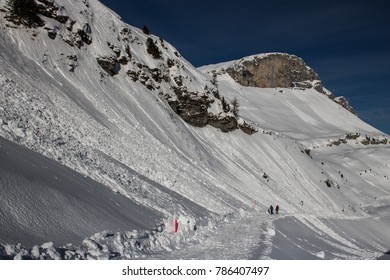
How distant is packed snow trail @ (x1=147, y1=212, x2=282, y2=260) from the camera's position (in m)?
12.0

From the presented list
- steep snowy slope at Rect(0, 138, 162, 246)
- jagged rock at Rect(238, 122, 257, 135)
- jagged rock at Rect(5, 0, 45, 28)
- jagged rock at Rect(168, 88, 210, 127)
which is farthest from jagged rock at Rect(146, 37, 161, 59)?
steep snowy slope at Rect(0, 138, 162, 246)

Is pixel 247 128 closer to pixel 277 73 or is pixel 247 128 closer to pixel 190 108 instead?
pixel 190 108

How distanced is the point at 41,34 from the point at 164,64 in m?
20.6

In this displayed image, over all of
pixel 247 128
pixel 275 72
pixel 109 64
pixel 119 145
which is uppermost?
pixel 275 72

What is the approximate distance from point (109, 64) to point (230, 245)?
33760 millimetres

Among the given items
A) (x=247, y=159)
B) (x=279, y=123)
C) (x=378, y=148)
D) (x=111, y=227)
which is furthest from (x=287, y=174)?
(x=378, y=148)

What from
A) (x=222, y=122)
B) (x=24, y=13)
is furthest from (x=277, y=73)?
(x=24, y=13)

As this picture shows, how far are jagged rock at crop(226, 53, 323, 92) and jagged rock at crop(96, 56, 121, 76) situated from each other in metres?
126

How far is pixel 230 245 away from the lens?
47.4 feet

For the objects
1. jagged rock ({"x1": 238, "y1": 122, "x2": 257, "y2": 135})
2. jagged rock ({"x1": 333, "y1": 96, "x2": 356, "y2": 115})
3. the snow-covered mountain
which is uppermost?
jagged rock ({"x1": 333, "y1": 96, "x2": 356, "y2": 115})

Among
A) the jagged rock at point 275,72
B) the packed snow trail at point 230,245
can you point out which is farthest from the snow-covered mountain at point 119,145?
the jagged rock at point 275,72

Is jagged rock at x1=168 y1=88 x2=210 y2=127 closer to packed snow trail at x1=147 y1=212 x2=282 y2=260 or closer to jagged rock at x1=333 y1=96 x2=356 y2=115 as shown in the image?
packed snow trail at x1=147 y1=212 x2=282 y2=260
